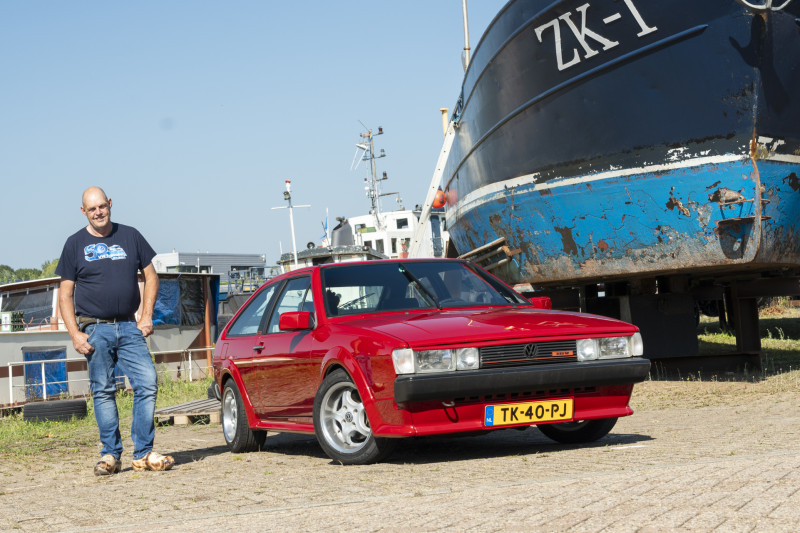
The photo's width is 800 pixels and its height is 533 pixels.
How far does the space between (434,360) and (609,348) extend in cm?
120

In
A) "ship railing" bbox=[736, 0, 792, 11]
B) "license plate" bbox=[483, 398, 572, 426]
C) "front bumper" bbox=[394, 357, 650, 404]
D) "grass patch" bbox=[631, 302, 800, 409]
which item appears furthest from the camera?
"ship railing" bbox=[736, 0, 792, 11]

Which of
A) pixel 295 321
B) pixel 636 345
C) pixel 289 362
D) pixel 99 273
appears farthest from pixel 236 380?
pixel 636 345

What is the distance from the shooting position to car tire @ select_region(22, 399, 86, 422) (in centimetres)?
1209

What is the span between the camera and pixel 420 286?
6.67 m

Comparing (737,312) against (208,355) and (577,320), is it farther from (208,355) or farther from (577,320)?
(208,355)

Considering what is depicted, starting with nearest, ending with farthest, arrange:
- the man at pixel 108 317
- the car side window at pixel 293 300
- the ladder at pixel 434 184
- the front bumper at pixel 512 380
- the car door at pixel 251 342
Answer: the front bumper at pixel 512 380 < the man at pixel 108 317 < the car side window at pixel 293 300 < the car door at pixel 251 342 < the ladder at pixel 434 184

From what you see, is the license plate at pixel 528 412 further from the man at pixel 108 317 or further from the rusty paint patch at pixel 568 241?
the rusty paint patch at pixel 568 241

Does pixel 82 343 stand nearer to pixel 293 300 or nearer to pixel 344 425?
pixel 293 300

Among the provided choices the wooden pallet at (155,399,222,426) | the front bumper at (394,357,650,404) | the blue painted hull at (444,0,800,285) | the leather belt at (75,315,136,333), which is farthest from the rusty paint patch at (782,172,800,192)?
the leather belt at (75,315,136,333)

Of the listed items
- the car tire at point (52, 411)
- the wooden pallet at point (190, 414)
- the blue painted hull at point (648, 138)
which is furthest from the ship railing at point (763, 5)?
the car tire at point (52, 411)

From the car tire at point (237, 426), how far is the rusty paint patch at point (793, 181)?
20.6 ft

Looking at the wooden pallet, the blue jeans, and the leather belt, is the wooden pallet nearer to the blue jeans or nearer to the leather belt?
the blue jeans

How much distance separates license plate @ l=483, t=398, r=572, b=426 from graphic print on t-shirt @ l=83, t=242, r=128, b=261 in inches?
104

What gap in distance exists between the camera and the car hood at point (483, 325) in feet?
18.0
